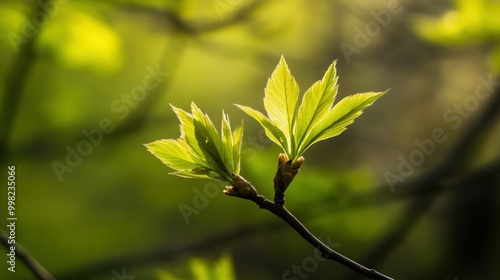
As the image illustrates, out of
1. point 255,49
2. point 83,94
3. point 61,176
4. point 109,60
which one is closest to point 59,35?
point 109,60

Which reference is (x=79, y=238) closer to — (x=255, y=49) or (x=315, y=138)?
(x=255, y=49)

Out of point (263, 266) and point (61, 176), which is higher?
point (61, 176)
